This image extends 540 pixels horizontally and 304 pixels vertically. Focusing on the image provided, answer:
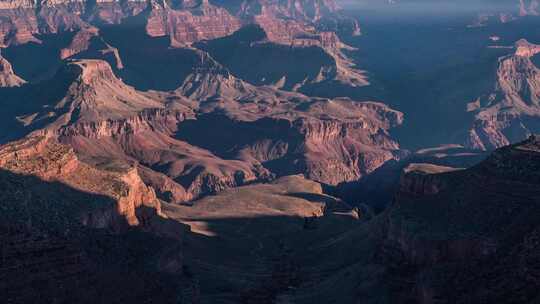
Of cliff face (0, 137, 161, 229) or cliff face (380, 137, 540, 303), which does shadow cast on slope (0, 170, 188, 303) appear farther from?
cliff face (380, 137, 540, 303)

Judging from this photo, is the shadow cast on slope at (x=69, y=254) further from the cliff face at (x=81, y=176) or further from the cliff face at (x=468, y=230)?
the cliff face at (x=468, y=230)

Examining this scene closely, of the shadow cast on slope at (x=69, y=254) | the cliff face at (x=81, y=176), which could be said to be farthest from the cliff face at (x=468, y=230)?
the cliff face at (x=81, y=176)

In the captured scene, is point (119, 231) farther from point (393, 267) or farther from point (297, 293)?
point (393, 267)

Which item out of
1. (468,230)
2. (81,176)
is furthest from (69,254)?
(468,230)

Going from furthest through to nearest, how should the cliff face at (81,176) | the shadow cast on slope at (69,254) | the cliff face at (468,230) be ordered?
the cliff face at (81,176)
the cliff face at (468,230)
the shadow cast on slope at (69,254)

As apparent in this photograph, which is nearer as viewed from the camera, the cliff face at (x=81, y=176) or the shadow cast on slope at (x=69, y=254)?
the shadow cast on slope at (x=69, y=254)

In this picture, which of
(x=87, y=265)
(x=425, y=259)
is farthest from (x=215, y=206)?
(x=87, y=265)

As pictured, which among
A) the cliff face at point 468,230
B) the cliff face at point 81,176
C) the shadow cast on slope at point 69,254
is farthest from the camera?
the cliff face at point 81,176

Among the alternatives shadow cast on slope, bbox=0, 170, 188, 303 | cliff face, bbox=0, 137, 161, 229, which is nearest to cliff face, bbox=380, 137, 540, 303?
shadow cast on slope, bbox=0, 170, 188, 303
